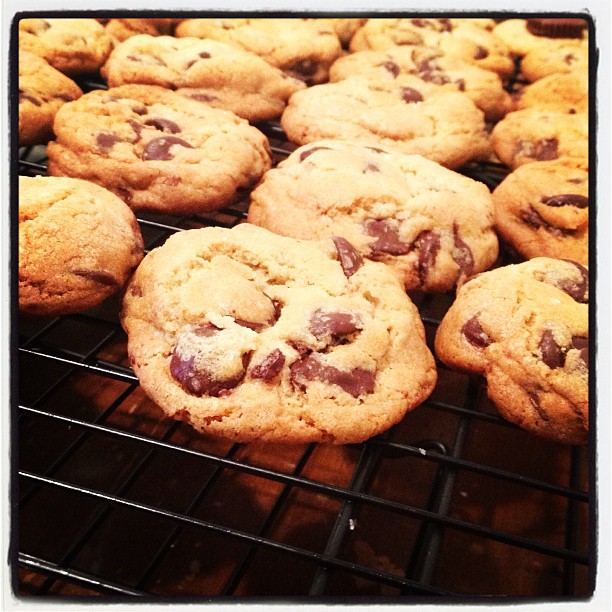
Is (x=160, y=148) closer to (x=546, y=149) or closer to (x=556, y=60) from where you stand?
(x=546, y=149)

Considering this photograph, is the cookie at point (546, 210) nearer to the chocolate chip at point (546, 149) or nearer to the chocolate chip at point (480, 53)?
the chocolate chip at point (546, 149)

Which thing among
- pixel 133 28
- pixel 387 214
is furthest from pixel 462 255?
pixel 133 28

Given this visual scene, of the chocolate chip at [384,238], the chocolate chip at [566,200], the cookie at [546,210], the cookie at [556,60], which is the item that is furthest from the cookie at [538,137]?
the chocolate chip at [384,238]

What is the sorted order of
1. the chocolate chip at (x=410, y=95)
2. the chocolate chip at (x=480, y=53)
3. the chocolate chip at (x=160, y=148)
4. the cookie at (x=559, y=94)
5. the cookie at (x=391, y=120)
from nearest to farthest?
the chocolate chip at (x=160, y=148), the cookie at (x=391, y=120), the chocolate chip at (x=410, y=95), the cookie at (x=559, y=94), the chocolate chip at (x=480, y=53)

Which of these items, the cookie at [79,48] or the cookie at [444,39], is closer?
the cookie at [79,48]

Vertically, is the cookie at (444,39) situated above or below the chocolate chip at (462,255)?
above

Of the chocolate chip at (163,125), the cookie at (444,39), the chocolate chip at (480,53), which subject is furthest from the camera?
the chocolate chip at (480,53)

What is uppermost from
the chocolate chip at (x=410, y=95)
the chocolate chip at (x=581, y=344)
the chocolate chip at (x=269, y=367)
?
the chocolate chip at (x=410, y=95)
